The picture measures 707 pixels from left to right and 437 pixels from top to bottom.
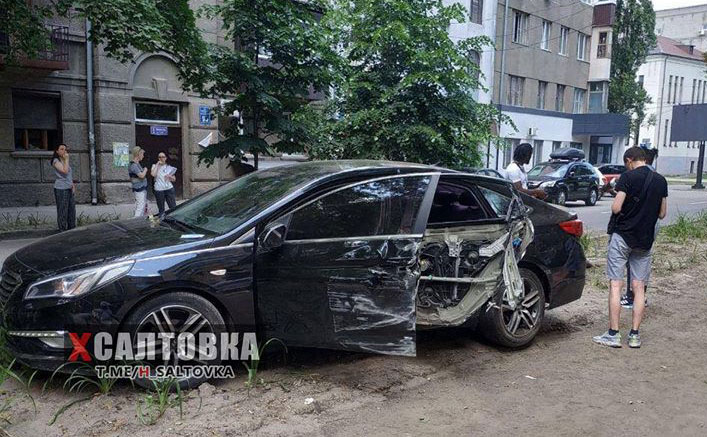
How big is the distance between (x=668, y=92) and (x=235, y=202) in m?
57.2

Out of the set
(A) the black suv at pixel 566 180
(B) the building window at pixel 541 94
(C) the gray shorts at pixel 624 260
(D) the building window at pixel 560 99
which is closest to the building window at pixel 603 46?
(D) the building window at pixel 560 99

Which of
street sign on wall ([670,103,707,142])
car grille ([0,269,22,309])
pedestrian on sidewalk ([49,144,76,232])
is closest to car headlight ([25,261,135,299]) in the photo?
car grille ([0,269,22,309])

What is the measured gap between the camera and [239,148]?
10.1m

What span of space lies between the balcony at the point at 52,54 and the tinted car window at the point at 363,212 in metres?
10.4

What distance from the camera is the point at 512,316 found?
5074mm

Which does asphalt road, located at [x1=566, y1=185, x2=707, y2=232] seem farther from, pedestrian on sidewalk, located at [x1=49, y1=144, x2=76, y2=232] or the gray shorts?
pedestrian on sidewalk, located at [x1=49, y1=144, x2=76, y2=232]

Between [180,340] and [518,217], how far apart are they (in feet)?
9.79

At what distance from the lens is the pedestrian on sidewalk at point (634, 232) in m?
5.14

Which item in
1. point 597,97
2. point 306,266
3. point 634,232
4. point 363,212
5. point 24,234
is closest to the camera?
point 306,266

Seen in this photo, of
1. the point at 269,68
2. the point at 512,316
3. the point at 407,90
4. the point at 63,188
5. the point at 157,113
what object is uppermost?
the point at 269,68

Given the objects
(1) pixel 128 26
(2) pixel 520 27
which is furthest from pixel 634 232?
(2) pixel 520 27

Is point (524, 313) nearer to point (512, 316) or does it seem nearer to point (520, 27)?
point (512, 316)

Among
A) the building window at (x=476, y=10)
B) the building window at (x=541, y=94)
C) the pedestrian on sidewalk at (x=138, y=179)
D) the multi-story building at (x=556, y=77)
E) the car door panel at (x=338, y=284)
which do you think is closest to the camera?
the car door panel at (x=338, y=284)

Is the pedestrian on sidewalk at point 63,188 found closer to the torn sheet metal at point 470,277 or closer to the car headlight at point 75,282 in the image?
the car headlight at point 75,282
